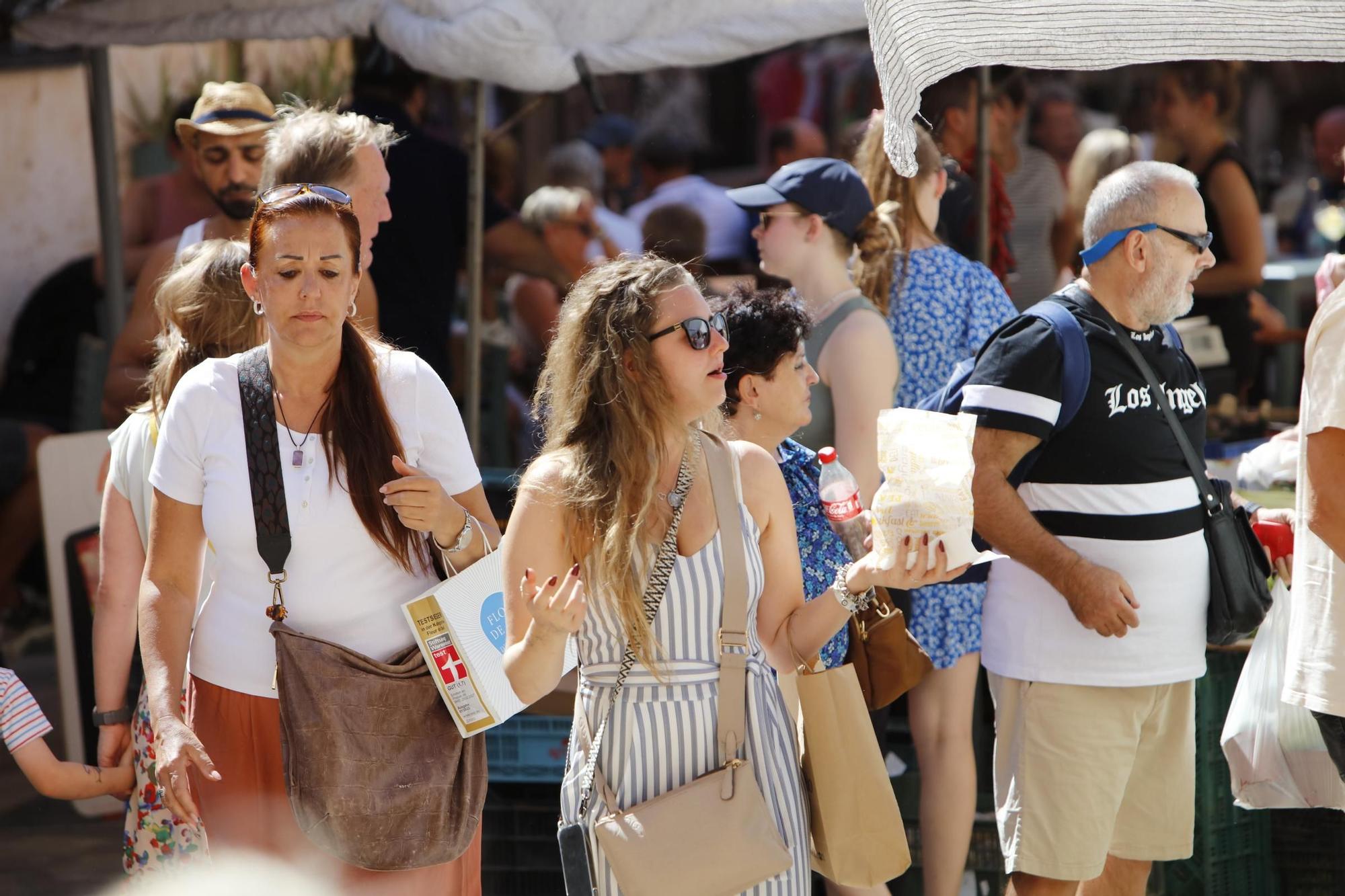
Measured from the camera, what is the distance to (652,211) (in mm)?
7348

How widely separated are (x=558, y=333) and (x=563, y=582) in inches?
21.9

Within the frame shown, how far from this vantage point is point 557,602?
7.83ft

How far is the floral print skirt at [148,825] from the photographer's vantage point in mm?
3049

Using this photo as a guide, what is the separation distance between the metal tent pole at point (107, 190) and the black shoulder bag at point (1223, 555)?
375 centimetres

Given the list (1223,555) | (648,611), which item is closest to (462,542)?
(648,611)

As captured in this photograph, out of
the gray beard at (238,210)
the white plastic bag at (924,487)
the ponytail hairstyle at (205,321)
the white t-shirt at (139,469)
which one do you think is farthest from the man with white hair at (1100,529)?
the gray beard at (238,210)

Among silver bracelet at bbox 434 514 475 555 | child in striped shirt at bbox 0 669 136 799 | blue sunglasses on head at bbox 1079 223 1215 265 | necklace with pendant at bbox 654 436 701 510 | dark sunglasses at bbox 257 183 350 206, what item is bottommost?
child in striped shirt at bbox 0 669 136 799

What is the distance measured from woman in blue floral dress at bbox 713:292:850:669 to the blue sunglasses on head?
2.12ft

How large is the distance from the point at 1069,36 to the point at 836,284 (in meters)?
1.13

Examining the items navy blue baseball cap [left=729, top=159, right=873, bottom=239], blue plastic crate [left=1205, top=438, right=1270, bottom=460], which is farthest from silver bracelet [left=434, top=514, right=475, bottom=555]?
blue plastic crate [left=1205, top=438, right=1270, bottom=460]

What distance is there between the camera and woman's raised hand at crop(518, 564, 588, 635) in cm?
238

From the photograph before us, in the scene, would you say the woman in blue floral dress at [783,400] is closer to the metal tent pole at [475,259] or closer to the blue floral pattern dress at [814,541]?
the blue floral pattern dress at [814,541]

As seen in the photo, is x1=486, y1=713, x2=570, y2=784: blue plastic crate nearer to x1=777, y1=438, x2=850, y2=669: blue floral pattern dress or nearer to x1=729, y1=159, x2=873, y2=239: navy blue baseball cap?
x1=777, y1=438, x2=850, y2=669: blue floral pattern dress

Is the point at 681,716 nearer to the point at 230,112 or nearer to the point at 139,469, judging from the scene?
the point at 139,469
